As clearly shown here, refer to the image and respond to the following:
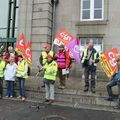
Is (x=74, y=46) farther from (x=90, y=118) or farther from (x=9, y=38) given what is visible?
(x=9, y=38)

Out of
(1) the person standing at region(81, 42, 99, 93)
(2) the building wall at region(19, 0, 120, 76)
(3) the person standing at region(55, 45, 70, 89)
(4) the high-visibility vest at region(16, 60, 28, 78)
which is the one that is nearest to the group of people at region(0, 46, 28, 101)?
(4) the high-visibility vest at region(16, 60, 28, 78)

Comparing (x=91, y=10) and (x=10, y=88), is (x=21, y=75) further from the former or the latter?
(x=91, y=10)

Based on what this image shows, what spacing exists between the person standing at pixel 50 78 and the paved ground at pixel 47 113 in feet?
1.45

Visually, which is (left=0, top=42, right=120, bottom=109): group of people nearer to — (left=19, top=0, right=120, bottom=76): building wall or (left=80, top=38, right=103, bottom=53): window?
(left=19, top=0, right=120, bottom=76): building wall

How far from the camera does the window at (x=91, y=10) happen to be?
16.5 meters

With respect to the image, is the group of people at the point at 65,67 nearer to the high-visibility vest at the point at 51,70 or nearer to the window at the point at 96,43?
the high-visibility vest at the point at 51,70

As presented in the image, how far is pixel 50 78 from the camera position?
9.99 meters

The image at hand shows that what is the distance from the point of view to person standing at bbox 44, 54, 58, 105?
999 centimetres

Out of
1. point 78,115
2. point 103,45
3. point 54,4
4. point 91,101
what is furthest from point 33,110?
point 54,4

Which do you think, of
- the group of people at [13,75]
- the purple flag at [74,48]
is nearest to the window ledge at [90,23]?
the purple flag at [74,48]

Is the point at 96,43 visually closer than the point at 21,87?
No

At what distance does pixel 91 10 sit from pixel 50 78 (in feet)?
26.3

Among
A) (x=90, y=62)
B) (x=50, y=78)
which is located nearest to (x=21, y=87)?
(x=50, y=78)

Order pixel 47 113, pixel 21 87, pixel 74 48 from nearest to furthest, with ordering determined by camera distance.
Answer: pixel 47 113, pixel 21 87, pixel 74 48
